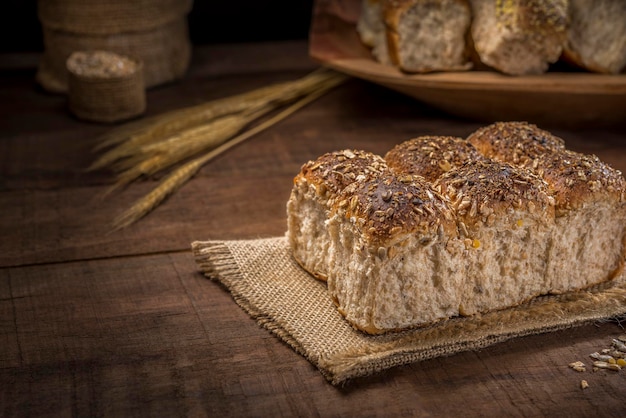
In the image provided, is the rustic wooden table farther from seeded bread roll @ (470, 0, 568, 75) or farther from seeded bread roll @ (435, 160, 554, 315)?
seeded bread roll @ (470, 0, 568, 75)

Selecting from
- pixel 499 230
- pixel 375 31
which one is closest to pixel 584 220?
pixel 499 230

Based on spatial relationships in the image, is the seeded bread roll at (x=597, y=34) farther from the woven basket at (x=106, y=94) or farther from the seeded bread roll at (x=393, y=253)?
the woven basket at (x=106, y=94)

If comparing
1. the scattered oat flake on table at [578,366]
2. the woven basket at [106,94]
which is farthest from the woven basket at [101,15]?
the scattered oat flake on table at [578,366]

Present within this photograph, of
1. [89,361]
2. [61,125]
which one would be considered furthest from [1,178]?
[89,361]

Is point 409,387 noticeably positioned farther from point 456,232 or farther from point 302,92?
point 302,92

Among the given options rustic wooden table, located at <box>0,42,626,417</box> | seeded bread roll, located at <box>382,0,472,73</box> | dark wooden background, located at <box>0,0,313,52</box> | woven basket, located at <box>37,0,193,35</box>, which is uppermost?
seeded bread roll, located at <box>382,0,472,73</box>

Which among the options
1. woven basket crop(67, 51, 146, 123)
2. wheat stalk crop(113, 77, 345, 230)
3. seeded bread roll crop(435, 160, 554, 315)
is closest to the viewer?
seeded bread roll crop(435, 160, 554, 315)

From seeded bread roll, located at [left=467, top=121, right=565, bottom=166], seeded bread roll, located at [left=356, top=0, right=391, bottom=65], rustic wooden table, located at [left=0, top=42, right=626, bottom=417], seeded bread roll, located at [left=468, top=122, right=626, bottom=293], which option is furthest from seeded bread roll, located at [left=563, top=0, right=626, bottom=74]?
seeded bread roll, located at [left=468, top=122, right=626, bottom=293]
